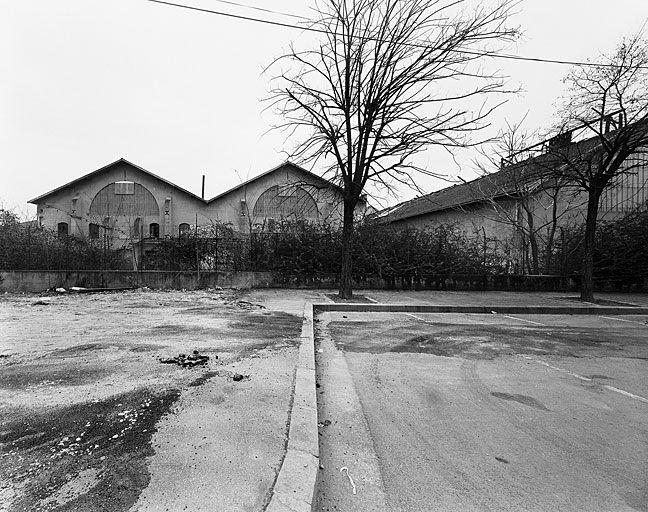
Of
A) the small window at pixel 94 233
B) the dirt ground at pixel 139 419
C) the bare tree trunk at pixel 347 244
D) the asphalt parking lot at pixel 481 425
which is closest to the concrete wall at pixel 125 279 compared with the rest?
the small window at pixel 94 233

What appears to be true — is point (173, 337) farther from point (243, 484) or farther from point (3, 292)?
point (3, 292)

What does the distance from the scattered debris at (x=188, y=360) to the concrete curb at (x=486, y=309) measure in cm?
619

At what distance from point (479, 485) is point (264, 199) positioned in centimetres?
3123

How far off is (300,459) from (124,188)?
1387 inches

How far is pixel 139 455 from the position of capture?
247 cm

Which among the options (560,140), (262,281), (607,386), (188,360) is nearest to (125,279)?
(262,281)

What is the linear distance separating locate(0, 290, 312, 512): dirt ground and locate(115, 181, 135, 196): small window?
2941 centimetres

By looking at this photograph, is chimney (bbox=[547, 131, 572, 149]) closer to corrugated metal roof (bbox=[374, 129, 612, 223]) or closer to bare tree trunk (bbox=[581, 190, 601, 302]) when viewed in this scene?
corrugated metal roof (bbox=[374, 129, 612, 223])

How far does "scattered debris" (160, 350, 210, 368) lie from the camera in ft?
14.7

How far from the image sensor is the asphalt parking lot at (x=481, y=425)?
2471 mm

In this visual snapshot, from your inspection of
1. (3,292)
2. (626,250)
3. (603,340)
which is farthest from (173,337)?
(626,250)

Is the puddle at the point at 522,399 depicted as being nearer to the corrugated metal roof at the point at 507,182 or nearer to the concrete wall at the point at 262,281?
the corrugated metal roof at the point at 507,182

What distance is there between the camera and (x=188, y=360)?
15.1ft

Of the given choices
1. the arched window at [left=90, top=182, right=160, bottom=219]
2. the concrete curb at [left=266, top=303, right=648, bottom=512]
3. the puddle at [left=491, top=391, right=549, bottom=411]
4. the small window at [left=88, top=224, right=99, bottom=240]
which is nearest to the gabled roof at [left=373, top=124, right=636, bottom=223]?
the puddle at [left=491, top=391, right=549, bottom=411]
